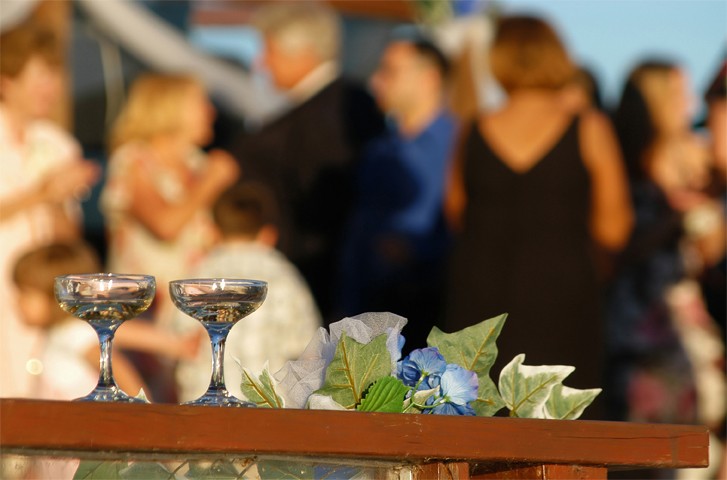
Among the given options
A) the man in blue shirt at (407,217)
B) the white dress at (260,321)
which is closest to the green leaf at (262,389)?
the white dress at (260,321)

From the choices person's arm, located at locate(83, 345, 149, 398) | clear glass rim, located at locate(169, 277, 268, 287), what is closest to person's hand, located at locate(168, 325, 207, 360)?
person's arm, located at locate(83, 345, 149, 398)

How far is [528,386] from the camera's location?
121cm

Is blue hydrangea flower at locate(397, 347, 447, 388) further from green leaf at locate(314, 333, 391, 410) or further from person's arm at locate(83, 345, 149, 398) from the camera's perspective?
person's arm at locate(83, 345, 149, 398)

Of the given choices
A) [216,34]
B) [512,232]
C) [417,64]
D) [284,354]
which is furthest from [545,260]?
[216,34]

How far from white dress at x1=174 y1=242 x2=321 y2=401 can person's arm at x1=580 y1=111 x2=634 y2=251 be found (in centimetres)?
93

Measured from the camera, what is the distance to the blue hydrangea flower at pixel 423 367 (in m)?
1.15

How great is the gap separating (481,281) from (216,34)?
7.24 ft

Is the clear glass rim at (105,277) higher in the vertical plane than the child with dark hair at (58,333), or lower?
lower

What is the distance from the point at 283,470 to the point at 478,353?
0.25m

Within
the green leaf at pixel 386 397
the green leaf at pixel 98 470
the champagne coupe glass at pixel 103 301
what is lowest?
the green leaf at pixel 98 470

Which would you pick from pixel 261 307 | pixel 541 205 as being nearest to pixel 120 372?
pixel 261 307

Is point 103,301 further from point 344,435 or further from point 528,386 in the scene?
point 528,386

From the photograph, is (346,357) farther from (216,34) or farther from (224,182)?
(216,34)

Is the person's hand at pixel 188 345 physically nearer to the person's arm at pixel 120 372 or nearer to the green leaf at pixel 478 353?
the person's arm at pixel 120 372
